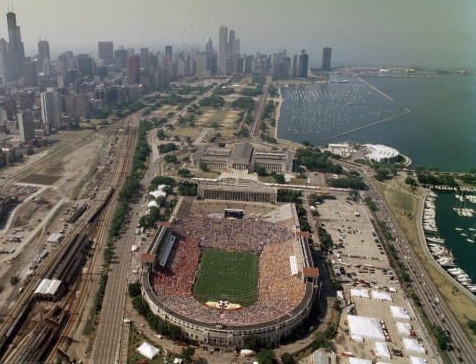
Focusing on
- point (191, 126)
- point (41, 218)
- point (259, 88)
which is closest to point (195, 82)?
point (259, 88)

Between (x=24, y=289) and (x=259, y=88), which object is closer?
(x=24, y=289)

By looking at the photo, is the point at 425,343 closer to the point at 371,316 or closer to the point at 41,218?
the point at 371,316

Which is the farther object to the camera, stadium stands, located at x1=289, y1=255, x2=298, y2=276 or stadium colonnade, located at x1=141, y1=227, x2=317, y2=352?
stadium stands, located at x1=289, y1=255, x2=298, y2=276

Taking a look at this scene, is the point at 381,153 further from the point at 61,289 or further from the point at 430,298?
the point at 61,289

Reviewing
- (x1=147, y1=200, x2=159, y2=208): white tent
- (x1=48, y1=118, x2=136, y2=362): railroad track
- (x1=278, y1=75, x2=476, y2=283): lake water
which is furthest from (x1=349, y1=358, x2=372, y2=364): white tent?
(x1=147, y1=200, x2=159, y2=208): white tent

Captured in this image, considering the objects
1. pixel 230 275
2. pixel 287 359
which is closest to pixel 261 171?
pixel 230 275

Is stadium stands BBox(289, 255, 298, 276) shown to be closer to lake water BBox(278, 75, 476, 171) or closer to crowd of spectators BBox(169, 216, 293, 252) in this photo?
crowd of spectators BBox(169, 216, 293, 252)

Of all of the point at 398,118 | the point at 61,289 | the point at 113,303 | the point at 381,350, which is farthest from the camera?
the point at 398,118
